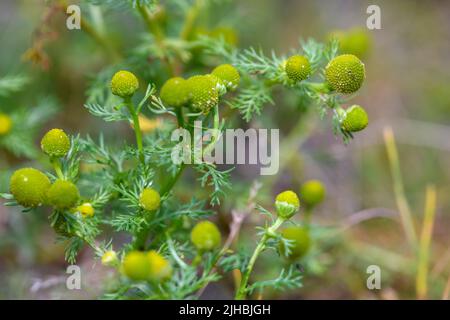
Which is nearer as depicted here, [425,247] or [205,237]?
[205,237]

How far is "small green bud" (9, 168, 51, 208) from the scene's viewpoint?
1.53 meters

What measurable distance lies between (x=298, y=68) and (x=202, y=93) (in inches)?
14.2

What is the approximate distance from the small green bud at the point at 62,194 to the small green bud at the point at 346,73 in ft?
2.76

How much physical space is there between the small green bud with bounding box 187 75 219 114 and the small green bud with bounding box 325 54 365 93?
0.39 meters

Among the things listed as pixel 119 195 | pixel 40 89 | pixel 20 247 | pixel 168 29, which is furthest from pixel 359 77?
pixel 40 89

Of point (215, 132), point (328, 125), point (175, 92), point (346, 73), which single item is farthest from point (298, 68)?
point (328, 125)

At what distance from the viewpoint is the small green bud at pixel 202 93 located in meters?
1.58

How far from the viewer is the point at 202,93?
5.20 feet

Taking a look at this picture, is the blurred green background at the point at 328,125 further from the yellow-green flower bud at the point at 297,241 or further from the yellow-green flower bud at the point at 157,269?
the yellow-green flower bud at the point at 157,269

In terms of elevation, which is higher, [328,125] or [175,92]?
[328,125]

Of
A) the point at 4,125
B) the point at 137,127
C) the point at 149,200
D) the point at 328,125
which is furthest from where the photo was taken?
the point at 328,125

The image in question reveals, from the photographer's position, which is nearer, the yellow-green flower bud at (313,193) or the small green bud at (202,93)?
the small green bud at (202,93)

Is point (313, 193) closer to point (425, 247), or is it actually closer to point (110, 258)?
point (425, 247)

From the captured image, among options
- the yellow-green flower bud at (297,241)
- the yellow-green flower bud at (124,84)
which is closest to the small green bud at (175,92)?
the yellow-green flower bud at (124,84)
